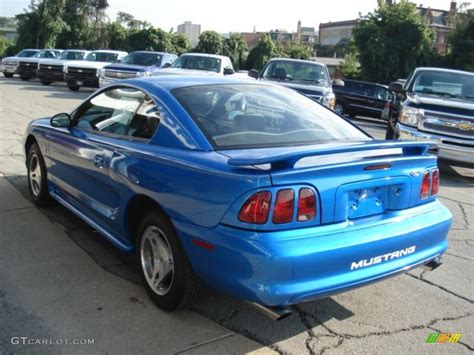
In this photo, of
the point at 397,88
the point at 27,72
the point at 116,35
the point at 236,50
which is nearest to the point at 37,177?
the point at 397,88

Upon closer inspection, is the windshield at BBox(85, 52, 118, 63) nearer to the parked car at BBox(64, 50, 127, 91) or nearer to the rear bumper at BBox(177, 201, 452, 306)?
the parked car at BBox(64, 50, 127, 91)

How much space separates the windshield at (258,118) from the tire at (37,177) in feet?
7.58

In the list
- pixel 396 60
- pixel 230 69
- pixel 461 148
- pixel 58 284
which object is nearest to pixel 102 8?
pixel 396 60

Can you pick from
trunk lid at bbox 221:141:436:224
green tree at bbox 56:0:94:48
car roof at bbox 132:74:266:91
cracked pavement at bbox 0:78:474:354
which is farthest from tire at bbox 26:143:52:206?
green tree at bbox 56:0:94:48

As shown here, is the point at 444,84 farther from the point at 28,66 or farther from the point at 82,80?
the point at 28,66

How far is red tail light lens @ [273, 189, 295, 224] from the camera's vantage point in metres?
2.79

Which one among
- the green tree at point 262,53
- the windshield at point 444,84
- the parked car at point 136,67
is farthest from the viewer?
the green tree at point 262,53

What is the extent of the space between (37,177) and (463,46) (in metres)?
31.5

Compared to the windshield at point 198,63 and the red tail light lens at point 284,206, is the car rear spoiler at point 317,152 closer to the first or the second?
the red tail light lens at point 284,206

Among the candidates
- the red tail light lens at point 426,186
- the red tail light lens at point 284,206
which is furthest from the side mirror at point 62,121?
the red tail light lens at point 426,186

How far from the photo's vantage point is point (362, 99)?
19.9 meters

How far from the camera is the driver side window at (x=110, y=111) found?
4.04 meters

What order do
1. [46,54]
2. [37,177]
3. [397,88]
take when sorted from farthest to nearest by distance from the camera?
[46,54] < [397,88] < [37,177]

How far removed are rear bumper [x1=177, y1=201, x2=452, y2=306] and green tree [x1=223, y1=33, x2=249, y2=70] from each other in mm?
38478
